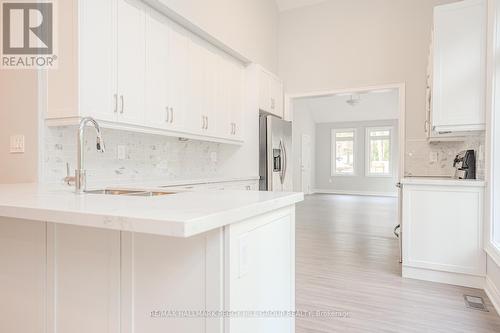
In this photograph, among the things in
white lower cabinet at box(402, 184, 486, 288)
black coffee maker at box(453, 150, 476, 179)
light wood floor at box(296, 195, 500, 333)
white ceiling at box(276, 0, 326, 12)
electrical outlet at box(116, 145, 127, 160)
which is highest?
white ceiling at box(276, 0, 326, 12)

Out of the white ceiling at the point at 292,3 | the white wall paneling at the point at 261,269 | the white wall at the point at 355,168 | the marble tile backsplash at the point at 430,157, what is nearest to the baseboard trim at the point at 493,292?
the white wall paneling at the point at 261,269

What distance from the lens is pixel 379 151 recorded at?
10859 millimetres

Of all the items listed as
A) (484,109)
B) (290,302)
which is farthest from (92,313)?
(484,109)

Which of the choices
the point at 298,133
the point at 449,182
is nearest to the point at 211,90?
the point at 449,182

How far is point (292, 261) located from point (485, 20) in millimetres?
2677

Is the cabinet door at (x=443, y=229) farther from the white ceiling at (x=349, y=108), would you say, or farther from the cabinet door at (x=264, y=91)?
the white ceiling at (x=349, y=108)

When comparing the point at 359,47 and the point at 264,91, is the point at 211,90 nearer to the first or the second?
the point at 264,91

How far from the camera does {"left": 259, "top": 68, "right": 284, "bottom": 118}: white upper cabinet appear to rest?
14.8 feet

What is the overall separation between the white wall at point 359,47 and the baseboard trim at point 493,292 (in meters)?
2.23

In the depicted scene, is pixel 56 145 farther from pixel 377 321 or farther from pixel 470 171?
pixel 470 171

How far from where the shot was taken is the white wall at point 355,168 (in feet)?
34.7

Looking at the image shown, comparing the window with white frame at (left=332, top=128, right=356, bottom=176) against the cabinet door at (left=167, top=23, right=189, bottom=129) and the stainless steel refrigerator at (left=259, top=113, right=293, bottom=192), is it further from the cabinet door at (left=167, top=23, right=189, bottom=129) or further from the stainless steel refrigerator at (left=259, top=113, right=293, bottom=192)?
the cabinet door at (left=167, top=23, right=189, bottom=129)

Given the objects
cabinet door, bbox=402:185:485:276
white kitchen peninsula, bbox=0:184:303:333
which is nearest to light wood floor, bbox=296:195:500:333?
cabinet door, bbox=402:185:485:276

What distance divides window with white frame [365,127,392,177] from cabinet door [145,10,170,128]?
9.32 m
